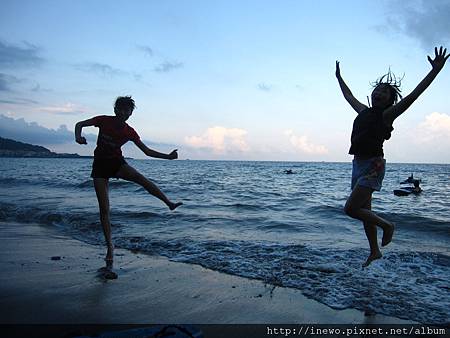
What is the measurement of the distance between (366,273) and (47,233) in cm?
644

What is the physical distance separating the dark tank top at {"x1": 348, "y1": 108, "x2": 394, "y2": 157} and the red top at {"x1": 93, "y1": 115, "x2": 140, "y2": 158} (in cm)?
307

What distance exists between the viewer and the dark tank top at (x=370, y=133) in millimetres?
4219

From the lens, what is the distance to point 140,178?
507 cm

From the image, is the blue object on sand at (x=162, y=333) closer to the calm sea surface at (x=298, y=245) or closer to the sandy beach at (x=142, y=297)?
the sandy beach at (x=142, y=297)

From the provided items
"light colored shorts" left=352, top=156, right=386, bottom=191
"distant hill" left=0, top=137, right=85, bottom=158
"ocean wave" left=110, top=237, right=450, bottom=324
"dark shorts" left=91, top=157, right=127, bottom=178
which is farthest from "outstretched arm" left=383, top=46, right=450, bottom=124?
"distant hill" left=0, top=137, right=85, bottom=158

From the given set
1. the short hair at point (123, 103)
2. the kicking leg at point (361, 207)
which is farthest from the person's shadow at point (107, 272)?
the kicking leg at point (361, 207)

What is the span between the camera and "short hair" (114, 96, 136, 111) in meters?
4.95

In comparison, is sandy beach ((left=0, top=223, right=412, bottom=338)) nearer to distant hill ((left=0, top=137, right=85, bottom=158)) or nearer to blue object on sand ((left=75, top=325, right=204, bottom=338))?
blue object on sand ((left=75, top=325, right=204, bottom=338))

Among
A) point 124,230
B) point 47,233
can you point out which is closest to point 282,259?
point 124,230

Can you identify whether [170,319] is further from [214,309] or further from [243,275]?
[243,275]

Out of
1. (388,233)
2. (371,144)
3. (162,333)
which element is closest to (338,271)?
(388,233)

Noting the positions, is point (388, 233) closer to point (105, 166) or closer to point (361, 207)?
point (361, 207)

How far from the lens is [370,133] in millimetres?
4258

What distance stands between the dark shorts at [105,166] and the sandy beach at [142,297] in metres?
1.30
